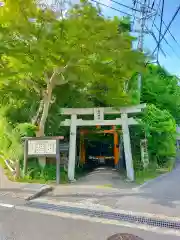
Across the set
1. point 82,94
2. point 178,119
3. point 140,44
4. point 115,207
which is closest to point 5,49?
point 82,94

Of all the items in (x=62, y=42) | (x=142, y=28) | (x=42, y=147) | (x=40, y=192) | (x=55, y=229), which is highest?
(x=142, y=28)

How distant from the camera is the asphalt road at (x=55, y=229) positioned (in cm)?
374

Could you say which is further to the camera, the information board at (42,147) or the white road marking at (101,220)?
the information board at (42,147)

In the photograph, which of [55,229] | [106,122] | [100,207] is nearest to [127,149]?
[106,122]

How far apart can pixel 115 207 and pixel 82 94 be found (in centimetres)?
530

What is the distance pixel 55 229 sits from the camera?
13.2 feet

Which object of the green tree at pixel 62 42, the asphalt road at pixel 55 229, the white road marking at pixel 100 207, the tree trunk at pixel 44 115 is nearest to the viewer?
the asphalt road at pixel 55 229

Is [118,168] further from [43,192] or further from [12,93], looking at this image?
[12,93]

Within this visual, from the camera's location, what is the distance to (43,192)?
21.2ft

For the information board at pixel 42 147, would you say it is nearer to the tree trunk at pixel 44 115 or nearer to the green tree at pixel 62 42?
the tree trunk at pixel 44 115

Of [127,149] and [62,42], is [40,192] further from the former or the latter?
[62,42]

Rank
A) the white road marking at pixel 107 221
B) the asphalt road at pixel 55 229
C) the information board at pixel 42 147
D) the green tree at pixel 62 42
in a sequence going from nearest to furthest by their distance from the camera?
the asphalt road at pixel 55 229, the white road marking at pixel 107 221, the green tree at pixel 62 42, the information board at pixel 42 147

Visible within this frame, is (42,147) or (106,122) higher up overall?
(106,122)

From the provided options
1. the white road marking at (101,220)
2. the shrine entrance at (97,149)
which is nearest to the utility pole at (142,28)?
the shrine entrance at (97,149)
